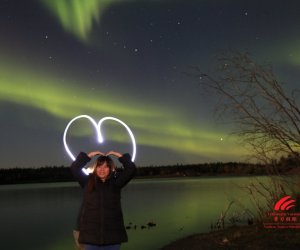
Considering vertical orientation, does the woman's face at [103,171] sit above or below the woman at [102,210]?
above

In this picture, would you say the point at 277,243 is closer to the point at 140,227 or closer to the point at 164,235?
the point at 164,235

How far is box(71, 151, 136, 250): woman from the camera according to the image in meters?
5.46

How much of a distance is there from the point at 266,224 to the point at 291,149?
2.89m

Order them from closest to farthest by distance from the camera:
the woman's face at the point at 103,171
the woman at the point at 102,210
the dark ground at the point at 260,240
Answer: the woman at the point at 102,210, the woman's face at the point at 103,171, the dark ground at the point at 260,240

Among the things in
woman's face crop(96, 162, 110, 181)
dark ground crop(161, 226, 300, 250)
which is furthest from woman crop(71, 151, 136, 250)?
dark ground crop(161, 226, 300, 250)

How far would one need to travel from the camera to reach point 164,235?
24.5 meters

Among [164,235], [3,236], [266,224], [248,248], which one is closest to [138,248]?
[164,235]

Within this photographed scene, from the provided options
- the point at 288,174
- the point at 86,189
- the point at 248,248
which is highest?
the point at 288,174

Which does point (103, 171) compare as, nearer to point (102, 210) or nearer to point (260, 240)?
point (102, 210)

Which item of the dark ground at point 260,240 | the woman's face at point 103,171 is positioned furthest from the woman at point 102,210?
the dark ground at point 260,240

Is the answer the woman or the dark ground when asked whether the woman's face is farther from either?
the dark ground

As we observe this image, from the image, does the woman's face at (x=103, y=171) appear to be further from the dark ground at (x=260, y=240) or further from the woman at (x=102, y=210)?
the dark ground at (x=260, y=240)

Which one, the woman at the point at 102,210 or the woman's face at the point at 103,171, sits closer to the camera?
the woman at the point at 102,210

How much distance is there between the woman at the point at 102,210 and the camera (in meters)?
5.46
